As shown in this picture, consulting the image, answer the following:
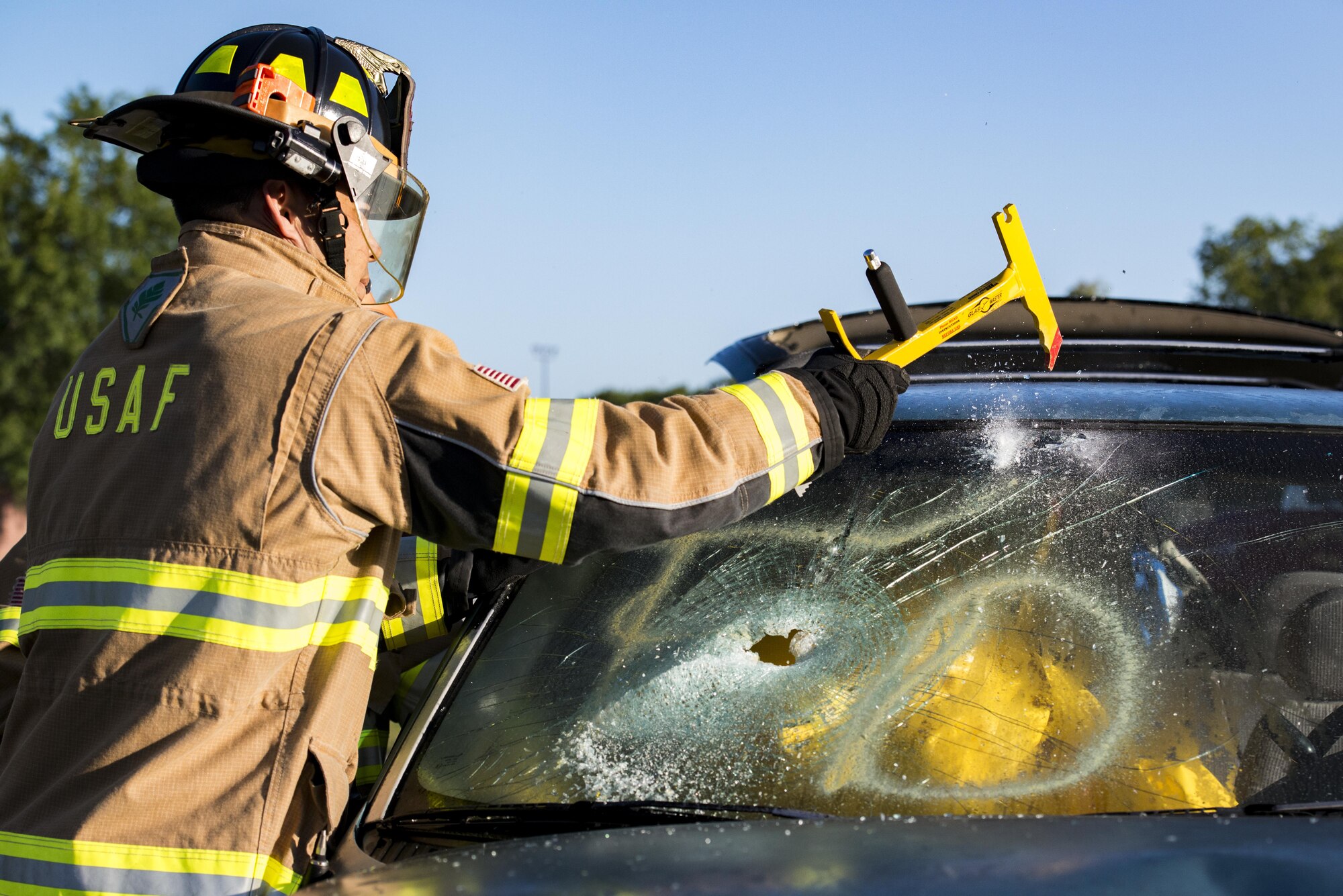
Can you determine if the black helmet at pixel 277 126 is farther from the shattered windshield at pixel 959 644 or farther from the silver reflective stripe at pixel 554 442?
the shattered windshield at pixel 959 644

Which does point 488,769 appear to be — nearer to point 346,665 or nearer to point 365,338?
point 346,665

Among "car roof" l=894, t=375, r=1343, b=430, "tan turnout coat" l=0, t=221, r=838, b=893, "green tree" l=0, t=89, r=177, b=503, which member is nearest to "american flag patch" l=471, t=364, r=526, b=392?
"tan turnout coat" l=0, t=221, r=838, b=893

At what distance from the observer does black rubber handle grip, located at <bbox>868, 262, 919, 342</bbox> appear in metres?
1.99

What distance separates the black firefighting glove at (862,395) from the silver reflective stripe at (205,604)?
2.51 ft

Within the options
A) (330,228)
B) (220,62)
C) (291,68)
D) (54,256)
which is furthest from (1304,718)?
(54,256)

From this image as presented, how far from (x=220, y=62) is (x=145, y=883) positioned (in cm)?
138

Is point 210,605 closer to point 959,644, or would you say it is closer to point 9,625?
point 9,625

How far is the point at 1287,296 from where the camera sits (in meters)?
19.8

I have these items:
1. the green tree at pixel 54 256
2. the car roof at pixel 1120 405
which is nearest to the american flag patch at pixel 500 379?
the car roof at pixel 1120 405

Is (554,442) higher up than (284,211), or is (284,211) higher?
(284,211)

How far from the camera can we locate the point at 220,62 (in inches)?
83.0

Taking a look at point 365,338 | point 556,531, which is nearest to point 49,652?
point 365,338

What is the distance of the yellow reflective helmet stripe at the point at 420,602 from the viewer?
201 centimetres

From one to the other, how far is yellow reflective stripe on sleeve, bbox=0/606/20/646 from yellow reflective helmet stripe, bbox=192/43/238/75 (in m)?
1.03
